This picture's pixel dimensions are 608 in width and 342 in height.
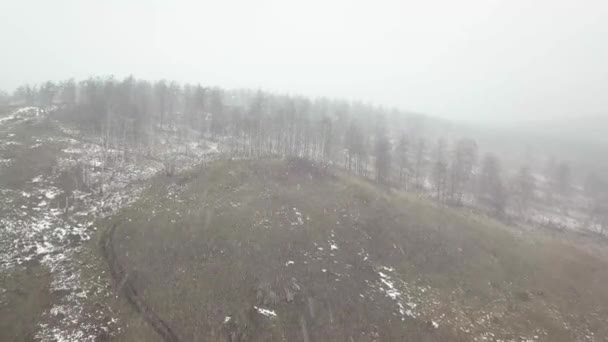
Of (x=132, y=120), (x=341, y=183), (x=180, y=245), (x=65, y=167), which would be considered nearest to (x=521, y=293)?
(x=341, y=183)

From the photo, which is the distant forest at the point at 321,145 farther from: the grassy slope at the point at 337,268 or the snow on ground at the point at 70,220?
the grassy slope at the point at 337,268

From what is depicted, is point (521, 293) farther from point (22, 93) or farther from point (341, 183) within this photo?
point (22, 93)

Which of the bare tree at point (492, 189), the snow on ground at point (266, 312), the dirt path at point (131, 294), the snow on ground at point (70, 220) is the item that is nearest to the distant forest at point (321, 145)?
the bare tree at point (492, 189)

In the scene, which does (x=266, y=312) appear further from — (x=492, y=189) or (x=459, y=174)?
(x=492, y=189)

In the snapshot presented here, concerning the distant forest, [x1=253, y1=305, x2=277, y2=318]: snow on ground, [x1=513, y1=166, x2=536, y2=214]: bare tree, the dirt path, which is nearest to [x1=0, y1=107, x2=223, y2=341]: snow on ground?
the dirt path

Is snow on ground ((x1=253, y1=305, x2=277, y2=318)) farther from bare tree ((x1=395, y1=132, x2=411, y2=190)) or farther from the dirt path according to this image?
bare tree ((x1=395, y1=132, x2=411, y2=190))

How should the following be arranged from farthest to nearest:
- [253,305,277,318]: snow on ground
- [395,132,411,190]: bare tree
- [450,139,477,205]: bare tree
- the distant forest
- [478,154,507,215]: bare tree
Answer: [395,132,411,190]: bare tree, the distant forest, [450,139,477,205]: bare tree, [478,154,507,215]: bare tree, [253,305,277,318]: snow on ground

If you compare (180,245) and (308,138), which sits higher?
(308,138)
